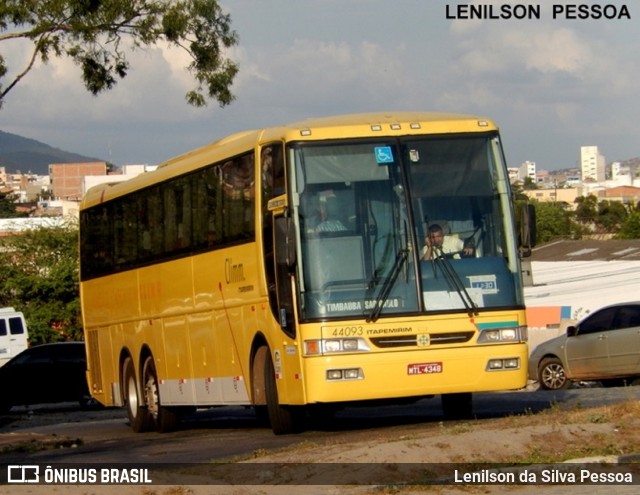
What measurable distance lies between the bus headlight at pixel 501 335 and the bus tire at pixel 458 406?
2096mm

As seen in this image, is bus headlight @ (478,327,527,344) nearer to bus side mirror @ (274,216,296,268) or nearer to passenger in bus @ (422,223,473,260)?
passenger in bus @ (422,223,473,260)

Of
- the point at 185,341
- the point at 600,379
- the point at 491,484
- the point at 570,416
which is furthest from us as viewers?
the point at 600,379

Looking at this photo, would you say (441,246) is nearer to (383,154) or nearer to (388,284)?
(388,284)

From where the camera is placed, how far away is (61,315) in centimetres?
6012

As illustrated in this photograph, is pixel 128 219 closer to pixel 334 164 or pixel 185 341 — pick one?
pixel 185 341

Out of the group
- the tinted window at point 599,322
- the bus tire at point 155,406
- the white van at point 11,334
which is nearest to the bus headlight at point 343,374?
the bus tire at point 155,406

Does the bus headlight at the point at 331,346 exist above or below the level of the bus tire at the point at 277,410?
above

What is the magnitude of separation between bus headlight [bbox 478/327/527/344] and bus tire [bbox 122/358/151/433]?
25.8 feet

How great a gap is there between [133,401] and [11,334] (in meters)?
23.3

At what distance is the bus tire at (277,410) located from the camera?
15664 mm

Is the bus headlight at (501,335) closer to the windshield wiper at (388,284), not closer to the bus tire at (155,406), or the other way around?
the windshield wiper at (388,284)

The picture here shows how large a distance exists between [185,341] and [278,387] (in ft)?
13.1

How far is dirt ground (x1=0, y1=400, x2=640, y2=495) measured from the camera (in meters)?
10.3

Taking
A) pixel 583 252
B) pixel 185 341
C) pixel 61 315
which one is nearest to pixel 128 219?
pixel 185 341
